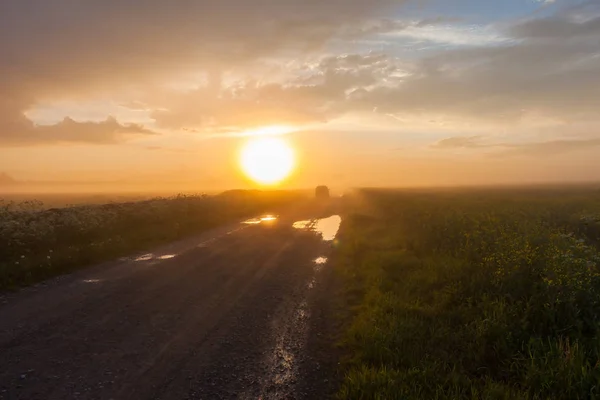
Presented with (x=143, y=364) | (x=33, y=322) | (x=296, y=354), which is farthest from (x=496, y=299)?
(x=33, y=322)

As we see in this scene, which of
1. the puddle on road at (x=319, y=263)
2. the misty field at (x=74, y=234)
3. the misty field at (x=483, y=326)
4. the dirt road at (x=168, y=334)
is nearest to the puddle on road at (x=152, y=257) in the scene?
the dirt road at (x=168, y=334)

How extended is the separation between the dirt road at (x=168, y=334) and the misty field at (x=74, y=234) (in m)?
1.33

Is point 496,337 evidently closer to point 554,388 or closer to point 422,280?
point 554,388

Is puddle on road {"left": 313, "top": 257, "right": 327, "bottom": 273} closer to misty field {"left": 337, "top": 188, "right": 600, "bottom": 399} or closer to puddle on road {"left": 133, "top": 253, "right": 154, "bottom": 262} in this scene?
misty field {"left": 337, "top": 188, "right": 600, "bottom": 399}

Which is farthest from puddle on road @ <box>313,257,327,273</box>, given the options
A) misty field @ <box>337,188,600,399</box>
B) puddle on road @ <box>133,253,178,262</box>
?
puddle on road @ <box>133,253,178,262</box>

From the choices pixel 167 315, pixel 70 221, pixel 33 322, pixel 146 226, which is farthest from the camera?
pixel 146 226

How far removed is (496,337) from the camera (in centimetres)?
750

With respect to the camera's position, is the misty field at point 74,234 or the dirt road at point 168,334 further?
the misty field at point 74,234

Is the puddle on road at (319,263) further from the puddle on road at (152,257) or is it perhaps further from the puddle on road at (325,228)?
the puddle on road at (152,257)

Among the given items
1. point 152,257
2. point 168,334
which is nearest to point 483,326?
point 168,334

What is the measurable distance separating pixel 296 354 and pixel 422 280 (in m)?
5.73

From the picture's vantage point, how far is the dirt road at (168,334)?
6.05 m

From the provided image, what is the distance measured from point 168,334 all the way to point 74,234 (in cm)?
1309

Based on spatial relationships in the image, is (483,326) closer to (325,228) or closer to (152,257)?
(152,257)
